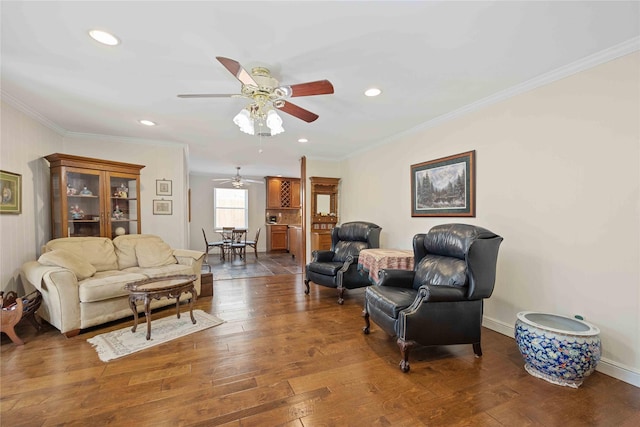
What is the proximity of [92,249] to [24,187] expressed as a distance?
40.0 inches

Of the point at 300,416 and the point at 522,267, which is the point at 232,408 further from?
the point at 522,267

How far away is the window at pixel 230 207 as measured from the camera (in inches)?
354

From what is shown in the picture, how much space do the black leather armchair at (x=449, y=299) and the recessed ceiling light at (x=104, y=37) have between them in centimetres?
298

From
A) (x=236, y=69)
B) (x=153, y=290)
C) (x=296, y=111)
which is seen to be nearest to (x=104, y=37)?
(x=236, y=69)

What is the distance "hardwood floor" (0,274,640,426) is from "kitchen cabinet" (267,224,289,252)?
6.04m

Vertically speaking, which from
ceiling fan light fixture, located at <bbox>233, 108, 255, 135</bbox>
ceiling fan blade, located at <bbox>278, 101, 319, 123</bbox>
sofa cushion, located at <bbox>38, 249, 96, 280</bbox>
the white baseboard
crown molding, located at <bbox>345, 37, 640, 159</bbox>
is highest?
crown molding, located at <bbox>345, 37, 640, 159</bbox>

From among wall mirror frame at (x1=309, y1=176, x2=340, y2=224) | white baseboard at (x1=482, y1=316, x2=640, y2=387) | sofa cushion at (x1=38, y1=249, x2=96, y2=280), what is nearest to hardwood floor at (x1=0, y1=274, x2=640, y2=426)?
white baseboard at (x1=482, y1=316, x2=640, y2=387)

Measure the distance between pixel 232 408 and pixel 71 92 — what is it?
342 cm

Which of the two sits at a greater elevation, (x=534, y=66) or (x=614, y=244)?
(x=534, y=66)

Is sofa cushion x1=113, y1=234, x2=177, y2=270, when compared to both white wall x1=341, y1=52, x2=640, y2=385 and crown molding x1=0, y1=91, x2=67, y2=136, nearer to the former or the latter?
crown molding x1=0, y1=91, x2=67, y2=136

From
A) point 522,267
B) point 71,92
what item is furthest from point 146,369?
point 522,267

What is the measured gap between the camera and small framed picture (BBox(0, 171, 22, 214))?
2908 millimetres

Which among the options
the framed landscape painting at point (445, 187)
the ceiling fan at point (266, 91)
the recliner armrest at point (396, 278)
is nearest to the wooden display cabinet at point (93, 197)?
the ceiling fan at point (266, 91)

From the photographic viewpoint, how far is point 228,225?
29.8 ft
